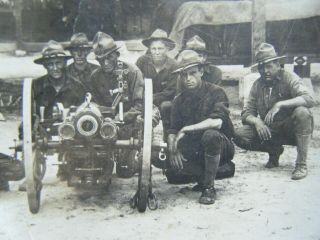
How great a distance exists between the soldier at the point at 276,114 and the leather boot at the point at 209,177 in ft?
2.61

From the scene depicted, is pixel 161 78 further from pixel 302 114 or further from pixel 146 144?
pixel 146 144

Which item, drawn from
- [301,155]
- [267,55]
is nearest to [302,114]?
[301,155]

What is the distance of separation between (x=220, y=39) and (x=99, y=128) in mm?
4334

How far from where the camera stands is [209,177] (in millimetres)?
3594

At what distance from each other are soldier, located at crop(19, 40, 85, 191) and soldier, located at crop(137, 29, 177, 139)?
101 cm

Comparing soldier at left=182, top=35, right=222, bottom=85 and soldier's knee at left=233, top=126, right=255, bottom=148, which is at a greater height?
soldier at left=182, top=35, right=222, bottom=85

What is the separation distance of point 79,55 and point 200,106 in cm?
183

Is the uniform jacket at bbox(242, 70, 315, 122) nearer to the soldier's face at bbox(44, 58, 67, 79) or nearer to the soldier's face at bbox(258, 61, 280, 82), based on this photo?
the soldier's face at bbox(258, 61, 280, 82)

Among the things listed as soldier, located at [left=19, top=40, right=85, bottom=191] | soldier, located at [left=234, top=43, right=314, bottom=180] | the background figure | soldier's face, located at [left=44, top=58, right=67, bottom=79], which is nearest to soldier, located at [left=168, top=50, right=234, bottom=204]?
soldier, located at [left=234, top=43, right=314, bottom=180]

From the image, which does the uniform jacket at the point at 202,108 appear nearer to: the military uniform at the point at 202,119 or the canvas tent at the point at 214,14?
the military uniform at the point at 202,119

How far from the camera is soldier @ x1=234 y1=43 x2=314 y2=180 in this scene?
413 centimetres

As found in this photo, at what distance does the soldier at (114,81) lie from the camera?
405 centimetres

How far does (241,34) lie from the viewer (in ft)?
23.6

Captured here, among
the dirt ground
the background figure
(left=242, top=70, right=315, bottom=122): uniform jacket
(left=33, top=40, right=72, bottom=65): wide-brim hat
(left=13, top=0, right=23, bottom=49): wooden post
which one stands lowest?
the dirt ground
